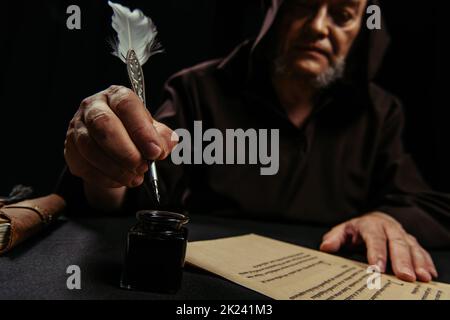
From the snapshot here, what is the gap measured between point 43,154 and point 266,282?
1126 millimetres

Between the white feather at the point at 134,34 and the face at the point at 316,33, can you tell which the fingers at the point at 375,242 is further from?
the face at the point at 316,33

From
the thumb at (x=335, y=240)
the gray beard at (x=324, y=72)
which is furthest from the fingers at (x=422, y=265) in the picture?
the gray beard at (x=324, y=72)

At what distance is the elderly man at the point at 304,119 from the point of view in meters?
1.36

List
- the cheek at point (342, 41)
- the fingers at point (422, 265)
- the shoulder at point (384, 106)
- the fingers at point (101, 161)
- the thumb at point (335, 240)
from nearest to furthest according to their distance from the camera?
1. the fingers at point (101, 161)
2. the fingers at point (422, 265)
3. the thumb at point (335, 240)
4. the cheek at point (342, 41)
5. the shoulder at point (384, 106)

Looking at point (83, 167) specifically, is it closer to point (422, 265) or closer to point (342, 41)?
point (422, 265)

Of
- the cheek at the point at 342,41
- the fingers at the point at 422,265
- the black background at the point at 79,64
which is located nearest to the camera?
the fingers at the point at 422,265

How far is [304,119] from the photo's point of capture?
1502mm

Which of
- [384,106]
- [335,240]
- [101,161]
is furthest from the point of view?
[384,106]

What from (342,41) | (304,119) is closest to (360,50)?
(342,41)

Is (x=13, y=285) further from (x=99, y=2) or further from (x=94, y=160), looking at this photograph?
(x=99, y=2)

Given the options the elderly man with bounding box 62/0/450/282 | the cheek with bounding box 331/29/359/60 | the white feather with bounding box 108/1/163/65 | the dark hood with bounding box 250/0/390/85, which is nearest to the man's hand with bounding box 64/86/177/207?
the white feather with bounding box 108/1/163/65

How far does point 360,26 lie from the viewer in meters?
1.50

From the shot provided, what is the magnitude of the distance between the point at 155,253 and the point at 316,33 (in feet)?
3.67

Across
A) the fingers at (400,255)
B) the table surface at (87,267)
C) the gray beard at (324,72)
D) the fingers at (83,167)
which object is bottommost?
the fingers at (400,255)
